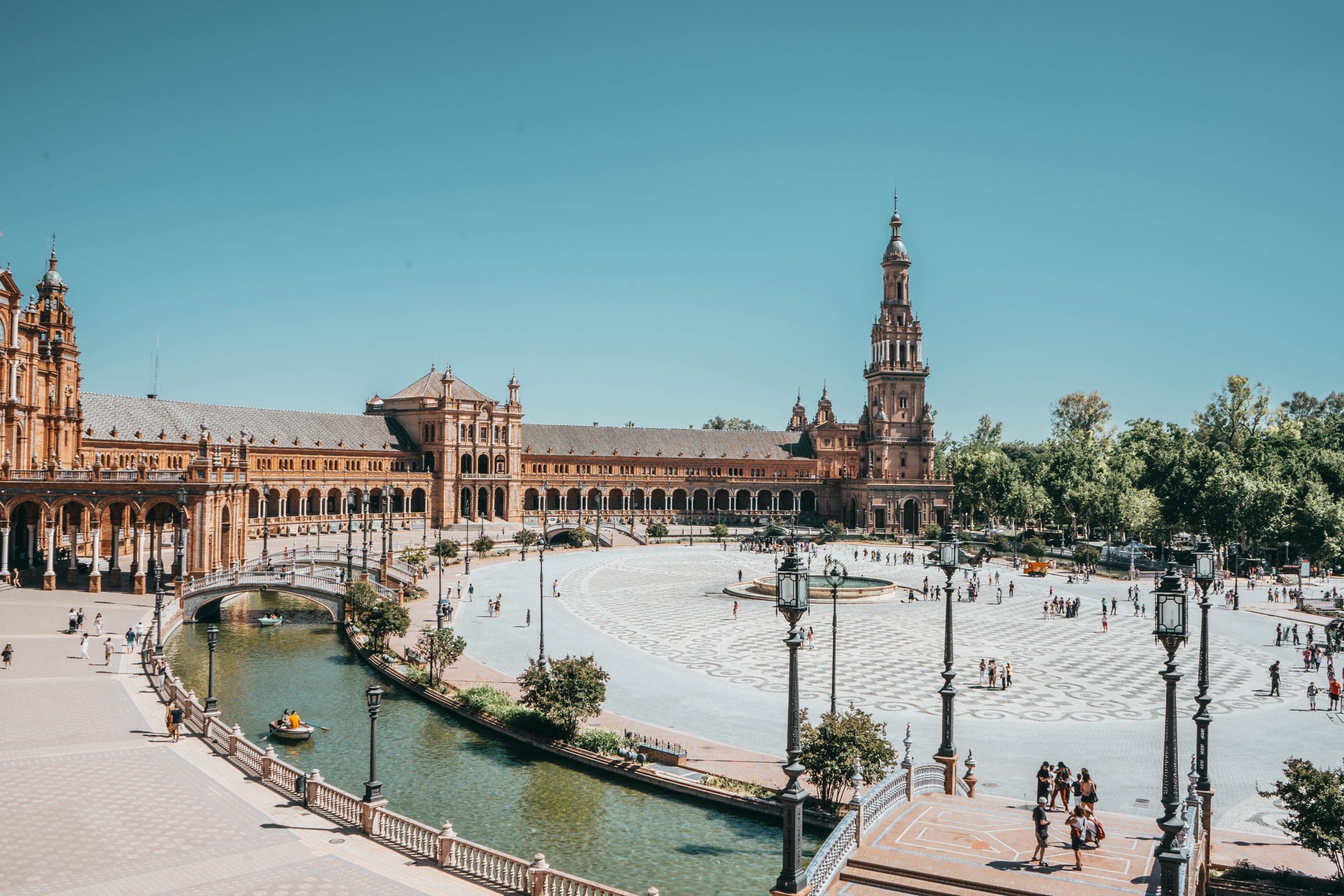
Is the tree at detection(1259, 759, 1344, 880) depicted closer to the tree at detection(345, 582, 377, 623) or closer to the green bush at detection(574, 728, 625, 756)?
the green bush at detection(574, 728, 625, 756)

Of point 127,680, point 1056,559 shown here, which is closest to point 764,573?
point 1056,559

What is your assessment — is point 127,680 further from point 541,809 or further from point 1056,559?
point 1056,559

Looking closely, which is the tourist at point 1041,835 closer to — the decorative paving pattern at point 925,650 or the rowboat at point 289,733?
the decorative paving pattern at point 925,650

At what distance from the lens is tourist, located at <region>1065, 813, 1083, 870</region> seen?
650 inches

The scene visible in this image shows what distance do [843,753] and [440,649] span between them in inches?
778

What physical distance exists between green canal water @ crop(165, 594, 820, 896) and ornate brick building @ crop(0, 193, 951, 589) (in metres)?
10.8

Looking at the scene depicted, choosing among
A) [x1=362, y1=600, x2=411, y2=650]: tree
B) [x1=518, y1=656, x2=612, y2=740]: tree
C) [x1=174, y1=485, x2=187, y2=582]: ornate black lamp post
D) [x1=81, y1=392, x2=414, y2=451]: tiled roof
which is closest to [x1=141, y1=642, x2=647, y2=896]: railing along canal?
[x1=518, y1=656, x2=612, y2=740]: tree

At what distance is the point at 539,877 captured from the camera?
1734cm

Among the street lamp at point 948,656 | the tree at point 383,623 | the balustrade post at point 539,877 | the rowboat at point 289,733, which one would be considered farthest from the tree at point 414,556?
the balustrade post at point 539,877

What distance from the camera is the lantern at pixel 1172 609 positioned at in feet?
46.8

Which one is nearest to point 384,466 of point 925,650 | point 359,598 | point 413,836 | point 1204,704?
point 359,598

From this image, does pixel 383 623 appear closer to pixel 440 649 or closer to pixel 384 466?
pixel 440 649

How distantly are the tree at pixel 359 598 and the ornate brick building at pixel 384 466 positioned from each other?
31.0 feet

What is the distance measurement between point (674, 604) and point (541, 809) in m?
33.2
